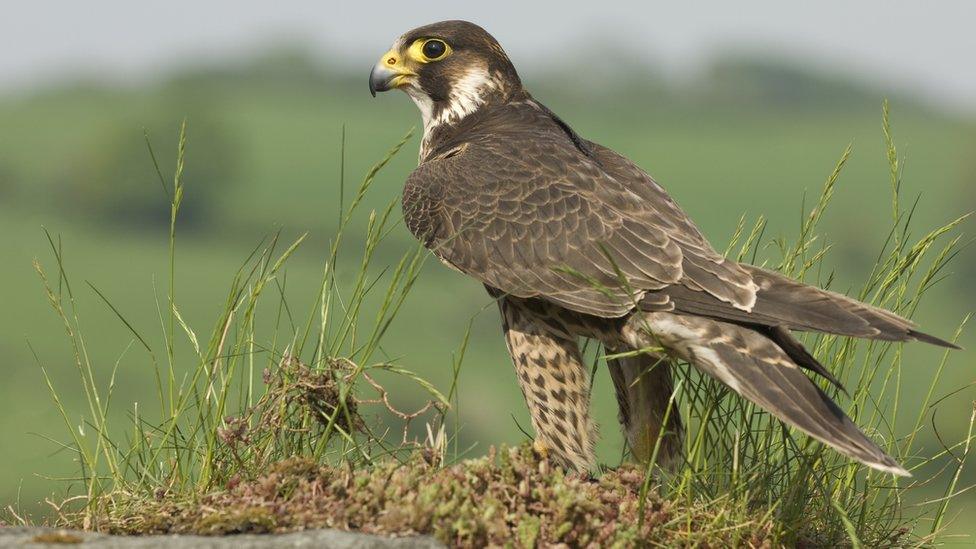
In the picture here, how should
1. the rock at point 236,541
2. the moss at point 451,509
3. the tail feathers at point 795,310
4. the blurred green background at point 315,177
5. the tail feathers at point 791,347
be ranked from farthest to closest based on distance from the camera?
the blurred green background at point 315,177 → the tail feathers at point 791,347 → the tail feathers at point 795,310 → the moss at point 451,509 → the rock at point 236,541

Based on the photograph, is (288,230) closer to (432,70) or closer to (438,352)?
(438,352)

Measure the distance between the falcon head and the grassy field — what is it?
43592 mm

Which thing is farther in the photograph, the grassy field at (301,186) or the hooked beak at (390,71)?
the grassy field at (301,186)

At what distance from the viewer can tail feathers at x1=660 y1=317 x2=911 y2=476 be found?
3906 mm

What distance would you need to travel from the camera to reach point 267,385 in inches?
172

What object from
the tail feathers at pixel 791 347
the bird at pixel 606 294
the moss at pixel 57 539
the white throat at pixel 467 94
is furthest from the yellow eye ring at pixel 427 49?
the moss at pixel 57 539

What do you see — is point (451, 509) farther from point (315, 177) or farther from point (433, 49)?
point (315, 177)

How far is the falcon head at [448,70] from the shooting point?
5832mm

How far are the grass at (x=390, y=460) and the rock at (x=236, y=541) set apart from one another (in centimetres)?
13

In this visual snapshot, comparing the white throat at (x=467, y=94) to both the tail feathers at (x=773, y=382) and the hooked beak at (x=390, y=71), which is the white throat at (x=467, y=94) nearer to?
the hooked beak at (x=390, y=71)

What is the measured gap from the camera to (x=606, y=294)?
400cm

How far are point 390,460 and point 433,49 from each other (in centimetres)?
243

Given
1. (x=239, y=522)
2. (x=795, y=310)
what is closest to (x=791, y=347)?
(x=795, y=310)

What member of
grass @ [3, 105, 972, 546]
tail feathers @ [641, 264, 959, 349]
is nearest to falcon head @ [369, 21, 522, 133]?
grass @ [3, 105, 972, 546]
